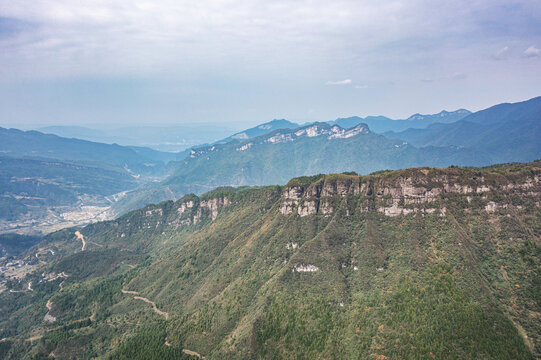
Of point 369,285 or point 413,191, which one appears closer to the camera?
point 369,285

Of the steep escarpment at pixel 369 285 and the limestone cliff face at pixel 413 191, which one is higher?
the limestone cliff face at pixel 413 191

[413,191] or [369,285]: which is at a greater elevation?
[413,191]

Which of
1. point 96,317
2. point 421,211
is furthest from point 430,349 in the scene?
point 96,317

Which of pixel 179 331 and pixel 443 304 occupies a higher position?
pixel 443 304

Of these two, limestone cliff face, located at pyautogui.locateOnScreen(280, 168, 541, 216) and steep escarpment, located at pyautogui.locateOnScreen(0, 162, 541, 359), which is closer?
steep escarpment, located at pyautogui.locateOnScreen(0, 162, 541, 359)

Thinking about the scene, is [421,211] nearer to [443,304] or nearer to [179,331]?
[443,304]
